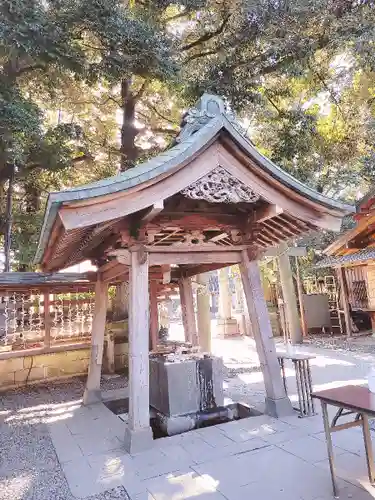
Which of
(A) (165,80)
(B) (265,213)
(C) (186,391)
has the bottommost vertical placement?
(C) (186,391)

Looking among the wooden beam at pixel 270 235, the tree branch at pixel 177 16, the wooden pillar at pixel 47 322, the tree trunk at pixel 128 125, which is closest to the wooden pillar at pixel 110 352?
the wooden pillar at pixel 47 322

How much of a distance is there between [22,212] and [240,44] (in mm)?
7962

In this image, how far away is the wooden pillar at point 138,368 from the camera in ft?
13.7

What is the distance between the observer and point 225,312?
17797 millimetres

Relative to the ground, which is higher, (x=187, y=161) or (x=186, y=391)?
(x=187, y=161)

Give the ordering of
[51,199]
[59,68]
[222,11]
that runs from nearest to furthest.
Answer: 1. [51,199]
2. [59,68]
3. [222,11]

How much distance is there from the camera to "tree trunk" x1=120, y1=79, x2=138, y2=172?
1050 centimetres

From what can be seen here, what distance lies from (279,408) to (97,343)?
3469mm

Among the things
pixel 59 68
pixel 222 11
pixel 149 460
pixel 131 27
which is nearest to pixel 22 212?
pixel 59 68

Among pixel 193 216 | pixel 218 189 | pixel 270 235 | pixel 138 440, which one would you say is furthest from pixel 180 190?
pixel 138 440

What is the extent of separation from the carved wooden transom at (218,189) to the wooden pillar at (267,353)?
1.49 m

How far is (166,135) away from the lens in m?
11.5

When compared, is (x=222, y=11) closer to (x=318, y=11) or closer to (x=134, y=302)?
(x=318, y=11)

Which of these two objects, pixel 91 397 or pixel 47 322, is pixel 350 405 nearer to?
pixel 91 397
